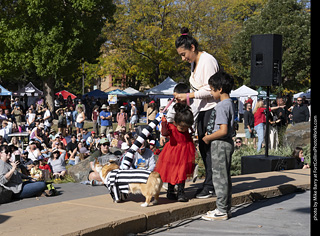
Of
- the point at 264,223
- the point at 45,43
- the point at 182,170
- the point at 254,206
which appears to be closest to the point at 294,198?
the point at 254,206

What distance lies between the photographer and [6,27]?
31797mm

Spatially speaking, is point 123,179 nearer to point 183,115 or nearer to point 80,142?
point 183,115

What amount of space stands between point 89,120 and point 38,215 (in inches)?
1130

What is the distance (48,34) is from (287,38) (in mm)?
20467

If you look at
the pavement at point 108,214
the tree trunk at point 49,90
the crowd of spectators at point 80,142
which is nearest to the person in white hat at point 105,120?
the crowd of spectators at point 80,142

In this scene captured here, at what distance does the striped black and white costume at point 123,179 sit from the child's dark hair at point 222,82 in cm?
131

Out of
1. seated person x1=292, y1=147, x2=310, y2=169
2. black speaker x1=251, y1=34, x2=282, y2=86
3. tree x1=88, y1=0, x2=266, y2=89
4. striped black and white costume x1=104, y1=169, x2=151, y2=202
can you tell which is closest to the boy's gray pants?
striped black and white costume x1=104, y1=169, x2=151, y2=202

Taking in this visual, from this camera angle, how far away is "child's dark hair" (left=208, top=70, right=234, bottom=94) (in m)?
5.45

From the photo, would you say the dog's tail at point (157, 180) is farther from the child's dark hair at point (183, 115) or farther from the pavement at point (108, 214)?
the child's dark hair at point (183, 115)

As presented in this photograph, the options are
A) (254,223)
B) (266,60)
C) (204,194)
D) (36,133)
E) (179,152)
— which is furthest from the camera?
(36,133)

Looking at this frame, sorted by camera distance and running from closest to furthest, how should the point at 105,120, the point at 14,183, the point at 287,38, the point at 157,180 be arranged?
1. the point at 157,180
2. the point at 14,183
3. the point at 105,120
4. the point at 287,38

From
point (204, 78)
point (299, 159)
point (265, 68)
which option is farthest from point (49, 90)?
point (204, 78)

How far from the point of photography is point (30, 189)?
8406 millimetres
